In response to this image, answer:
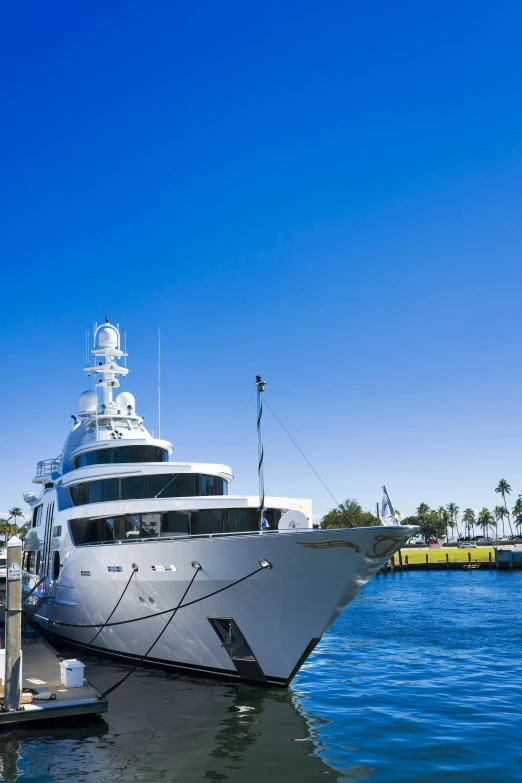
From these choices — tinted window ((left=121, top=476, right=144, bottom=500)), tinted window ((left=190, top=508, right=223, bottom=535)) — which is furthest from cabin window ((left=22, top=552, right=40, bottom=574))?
tinted window ((left=190, top=508, right=223, bottom=535))

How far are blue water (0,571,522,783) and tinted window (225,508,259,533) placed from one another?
3826 millimetres

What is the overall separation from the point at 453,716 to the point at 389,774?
381cm

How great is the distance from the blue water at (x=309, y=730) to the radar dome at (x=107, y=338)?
45.6 ft

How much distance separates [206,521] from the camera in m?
17.2

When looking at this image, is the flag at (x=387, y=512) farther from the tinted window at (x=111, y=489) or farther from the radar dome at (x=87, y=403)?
the radar dome at (x=87, y=403)

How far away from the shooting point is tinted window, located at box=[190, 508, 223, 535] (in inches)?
672

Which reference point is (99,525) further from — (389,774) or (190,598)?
(389,774)

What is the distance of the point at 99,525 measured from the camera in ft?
64.2

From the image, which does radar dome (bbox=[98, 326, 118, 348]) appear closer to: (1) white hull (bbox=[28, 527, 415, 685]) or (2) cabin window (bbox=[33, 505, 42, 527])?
(2) cabin window (bbox=[33, 505, 42, 527])

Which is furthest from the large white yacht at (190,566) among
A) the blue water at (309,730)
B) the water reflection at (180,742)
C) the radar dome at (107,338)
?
the radar dome at (107,338)

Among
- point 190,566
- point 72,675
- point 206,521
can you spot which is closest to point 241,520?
point 206,521

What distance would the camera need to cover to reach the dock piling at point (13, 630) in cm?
1243

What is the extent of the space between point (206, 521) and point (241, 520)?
1.03m

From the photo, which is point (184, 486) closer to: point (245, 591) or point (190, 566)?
point (190, 566)
